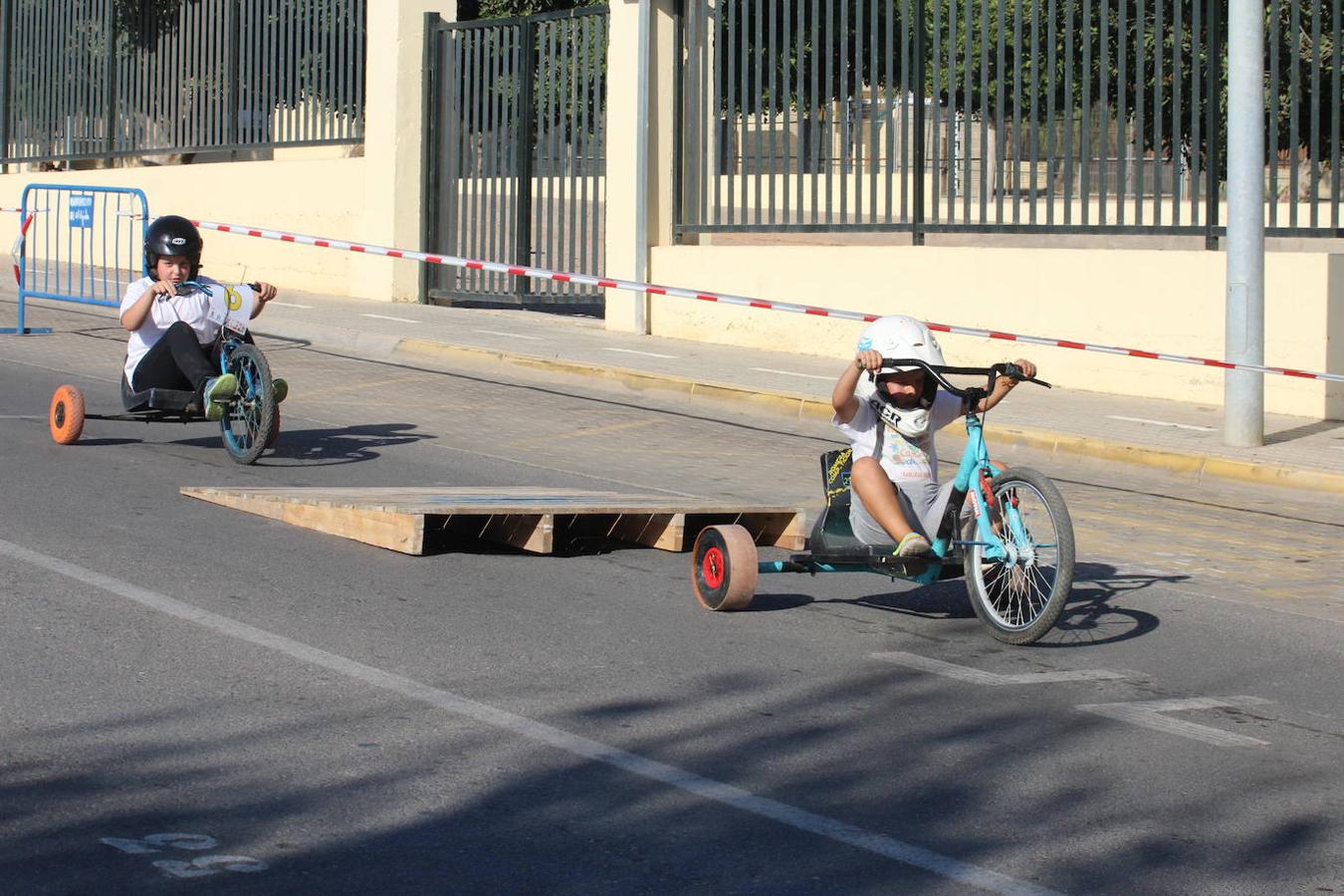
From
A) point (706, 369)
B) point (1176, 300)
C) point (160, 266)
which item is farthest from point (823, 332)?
point (160, 266)

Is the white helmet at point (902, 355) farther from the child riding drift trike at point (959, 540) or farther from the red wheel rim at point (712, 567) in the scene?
the red wheel rim at point (712, 567)

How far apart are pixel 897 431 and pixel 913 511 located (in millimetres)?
333

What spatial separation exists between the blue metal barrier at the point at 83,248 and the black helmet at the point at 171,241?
5.41 m

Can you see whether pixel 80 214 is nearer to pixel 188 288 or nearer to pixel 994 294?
pixel 188 288

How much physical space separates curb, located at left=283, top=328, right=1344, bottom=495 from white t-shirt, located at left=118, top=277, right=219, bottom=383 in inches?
190

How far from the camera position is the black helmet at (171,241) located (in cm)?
1112

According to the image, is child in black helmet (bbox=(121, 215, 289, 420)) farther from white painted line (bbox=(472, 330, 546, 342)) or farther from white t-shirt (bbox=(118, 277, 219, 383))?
white painted line (bbox=(472, 330, 546, 342))

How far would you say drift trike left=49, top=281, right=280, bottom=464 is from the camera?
10.8 m


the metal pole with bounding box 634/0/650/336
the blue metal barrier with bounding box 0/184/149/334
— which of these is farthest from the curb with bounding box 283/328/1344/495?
the blue metal barrier with bounding box 0/184/149/334

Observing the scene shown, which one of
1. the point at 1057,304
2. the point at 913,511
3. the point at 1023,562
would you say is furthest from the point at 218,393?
the point at 1057,304

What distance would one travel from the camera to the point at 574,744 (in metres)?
5.64

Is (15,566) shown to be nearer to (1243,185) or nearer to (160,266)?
(160,266)

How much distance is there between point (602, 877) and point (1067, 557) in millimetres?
2946

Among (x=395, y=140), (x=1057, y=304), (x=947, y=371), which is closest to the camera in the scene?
(x=947, y=371)
